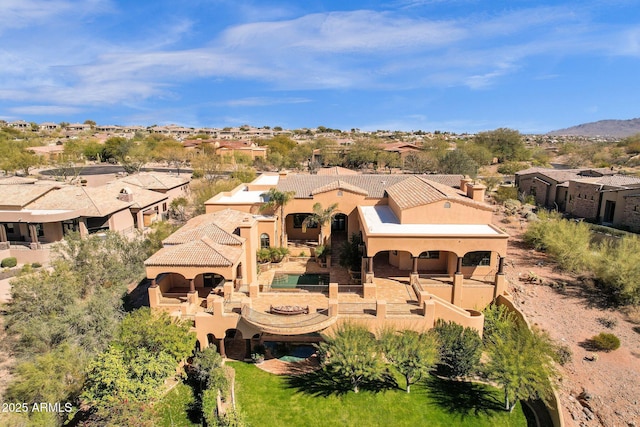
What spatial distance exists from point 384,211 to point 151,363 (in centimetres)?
2108

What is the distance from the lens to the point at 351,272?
28812 mm

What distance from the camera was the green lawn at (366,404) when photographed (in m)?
17.9

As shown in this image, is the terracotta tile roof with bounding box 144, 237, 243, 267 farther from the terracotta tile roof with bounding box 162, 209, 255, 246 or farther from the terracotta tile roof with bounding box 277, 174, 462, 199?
the terracotta tile roof with bounding box 277, 174, 462, 199

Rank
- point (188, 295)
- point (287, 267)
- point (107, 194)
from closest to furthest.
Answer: point (188, 295)
point (287, 267)
point (107, 194)

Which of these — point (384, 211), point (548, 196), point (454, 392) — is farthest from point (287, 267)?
point (548, 196)

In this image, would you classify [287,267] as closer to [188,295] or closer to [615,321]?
[188,295]

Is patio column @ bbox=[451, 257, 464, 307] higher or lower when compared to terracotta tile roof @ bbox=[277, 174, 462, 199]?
lower

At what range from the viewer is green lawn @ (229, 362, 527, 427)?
706 inches

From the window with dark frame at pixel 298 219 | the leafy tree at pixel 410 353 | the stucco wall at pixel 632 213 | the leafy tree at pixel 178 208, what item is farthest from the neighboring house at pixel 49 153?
the stucco wall at pixel 632 213

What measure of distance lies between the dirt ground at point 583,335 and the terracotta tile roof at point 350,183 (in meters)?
11.8

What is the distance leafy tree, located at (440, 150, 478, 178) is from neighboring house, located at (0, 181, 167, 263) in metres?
45.8

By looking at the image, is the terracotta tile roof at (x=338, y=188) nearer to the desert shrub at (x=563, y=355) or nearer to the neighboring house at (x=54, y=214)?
the desert shrub at (x=563, y=355)

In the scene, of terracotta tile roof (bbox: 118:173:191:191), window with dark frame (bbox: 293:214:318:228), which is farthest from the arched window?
terracotta tile roof (bbox: 118:173:191:191)

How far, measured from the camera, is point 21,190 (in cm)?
3812
